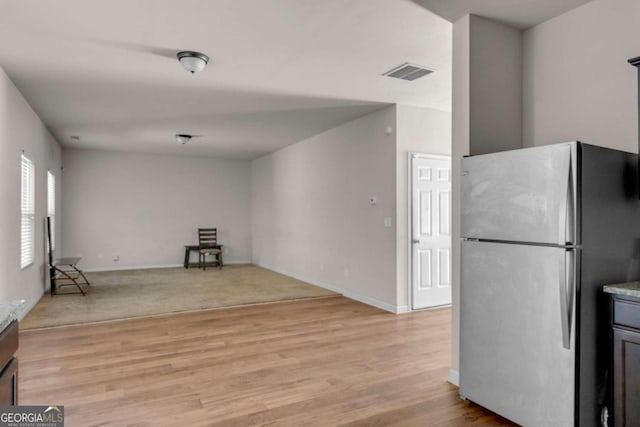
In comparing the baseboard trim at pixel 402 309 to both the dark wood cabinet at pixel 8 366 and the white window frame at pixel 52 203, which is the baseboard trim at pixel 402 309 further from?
the white window frame at pixel 52 203

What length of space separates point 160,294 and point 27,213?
2.05 meters

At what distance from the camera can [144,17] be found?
9.23 ft

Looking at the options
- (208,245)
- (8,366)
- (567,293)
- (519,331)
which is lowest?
(208,245)

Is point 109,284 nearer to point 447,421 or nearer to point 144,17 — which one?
point 144,17

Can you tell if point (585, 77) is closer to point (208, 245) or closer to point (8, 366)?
point (8, 366)

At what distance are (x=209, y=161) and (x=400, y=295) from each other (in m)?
6.45

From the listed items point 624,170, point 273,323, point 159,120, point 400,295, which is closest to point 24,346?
point 273,323

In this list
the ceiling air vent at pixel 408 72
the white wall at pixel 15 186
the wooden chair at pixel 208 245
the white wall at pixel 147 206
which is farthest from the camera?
the wooden chair at pixel 208 245

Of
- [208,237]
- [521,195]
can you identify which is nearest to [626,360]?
[521,195]

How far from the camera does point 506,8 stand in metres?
2.70

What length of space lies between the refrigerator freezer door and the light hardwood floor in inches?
45.1

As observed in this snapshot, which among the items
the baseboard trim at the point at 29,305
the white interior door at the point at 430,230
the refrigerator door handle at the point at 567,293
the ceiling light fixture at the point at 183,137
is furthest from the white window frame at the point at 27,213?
the refrigerator door handle at the point at 567,293

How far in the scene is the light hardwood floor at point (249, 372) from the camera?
8.03ft

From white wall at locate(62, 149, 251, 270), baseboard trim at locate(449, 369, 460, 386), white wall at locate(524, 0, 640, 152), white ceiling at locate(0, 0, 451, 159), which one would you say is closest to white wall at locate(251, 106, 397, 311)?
white ceiling at locate(0, 0, 451, 159)
